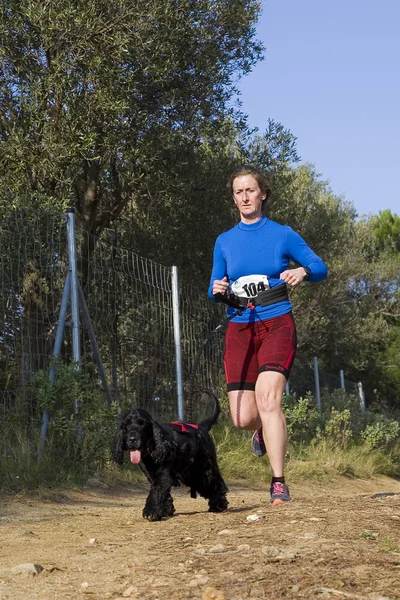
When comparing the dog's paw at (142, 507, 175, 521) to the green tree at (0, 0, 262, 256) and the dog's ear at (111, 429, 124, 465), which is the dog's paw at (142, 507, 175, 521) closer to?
the dog's ear at (111, 429, 124, 465)

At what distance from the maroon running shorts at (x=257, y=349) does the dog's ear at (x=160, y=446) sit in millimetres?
562

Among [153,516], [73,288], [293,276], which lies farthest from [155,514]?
[73,288]

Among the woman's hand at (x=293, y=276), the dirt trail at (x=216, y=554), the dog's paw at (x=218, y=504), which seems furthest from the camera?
the dog's paw at (x=218, y=504)

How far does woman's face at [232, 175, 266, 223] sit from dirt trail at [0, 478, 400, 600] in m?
1.85

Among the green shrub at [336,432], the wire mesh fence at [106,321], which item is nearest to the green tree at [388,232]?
the green shrub at [336,432]

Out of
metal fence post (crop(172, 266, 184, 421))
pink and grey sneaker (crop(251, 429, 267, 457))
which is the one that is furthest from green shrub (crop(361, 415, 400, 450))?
pink and grey sneaker (crop(251, 429, 267, 457))

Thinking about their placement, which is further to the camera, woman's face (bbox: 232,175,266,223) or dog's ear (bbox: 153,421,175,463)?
woman's face (bbox: 232,175,266,223)

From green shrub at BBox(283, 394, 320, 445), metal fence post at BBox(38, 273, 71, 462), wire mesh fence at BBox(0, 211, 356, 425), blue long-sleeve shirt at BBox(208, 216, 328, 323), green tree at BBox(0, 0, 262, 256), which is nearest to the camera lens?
blue long-sleeve shirt at BBox(208, 216, 328, 323)

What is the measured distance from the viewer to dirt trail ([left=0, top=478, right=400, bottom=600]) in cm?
354

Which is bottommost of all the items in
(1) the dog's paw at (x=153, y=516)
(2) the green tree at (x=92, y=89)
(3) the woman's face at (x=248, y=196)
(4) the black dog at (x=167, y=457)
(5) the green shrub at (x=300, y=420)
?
(1) the dog's paw at (x=153, y=516)

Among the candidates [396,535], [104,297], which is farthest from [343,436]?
[396,535]

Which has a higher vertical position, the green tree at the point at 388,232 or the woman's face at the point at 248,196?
the green tree at the point at 388,232

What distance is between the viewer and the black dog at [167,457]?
6.07 metres

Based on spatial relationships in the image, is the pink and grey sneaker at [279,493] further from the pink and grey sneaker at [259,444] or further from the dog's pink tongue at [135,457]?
the dog's pink tongue at [135,457]
